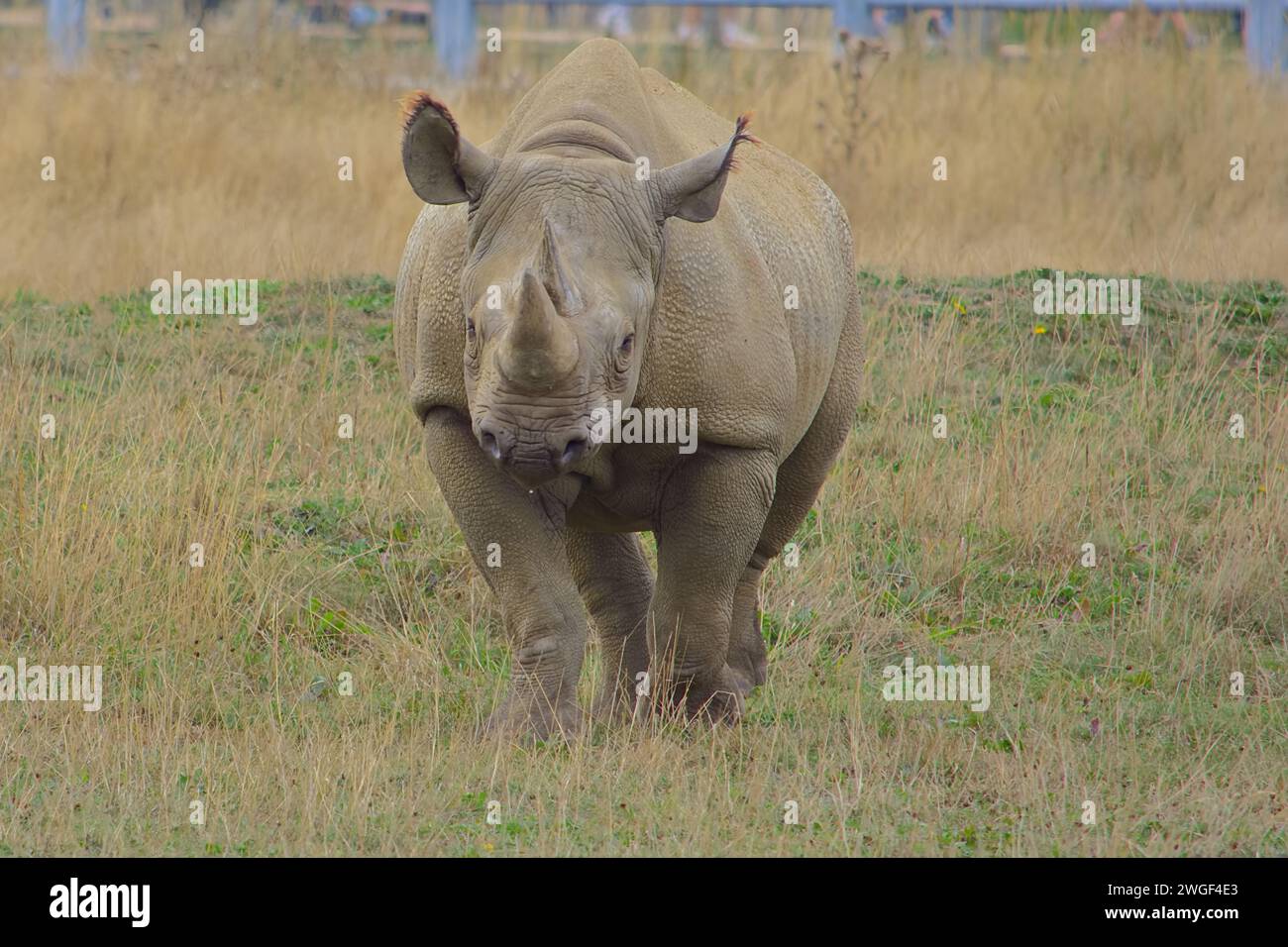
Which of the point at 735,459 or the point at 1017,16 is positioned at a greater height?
the point at 1017,16

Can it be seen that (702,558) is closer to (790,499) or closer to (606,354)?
(606,354)

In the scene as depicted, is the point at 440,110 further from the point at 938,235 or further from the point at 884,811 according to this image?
the point at 938,235

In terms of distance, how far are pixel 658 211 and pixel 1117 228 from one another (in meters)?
7.89

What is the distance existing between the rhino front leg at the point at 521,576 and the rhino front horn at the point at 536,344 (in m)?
0.83

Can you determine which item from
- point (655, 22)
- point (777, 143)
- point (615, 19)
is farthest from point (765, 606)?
point (615, 19)

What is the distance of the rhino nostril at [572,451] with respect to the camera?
5023 mm

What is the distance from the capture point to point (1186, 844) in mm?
5434

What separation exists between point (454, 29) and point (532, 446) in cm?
1305

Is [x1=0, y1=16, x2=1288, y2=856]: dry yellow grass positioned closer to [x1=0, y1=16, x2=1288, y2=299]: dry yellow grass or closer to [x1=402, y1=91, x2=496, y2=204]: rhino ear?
[x1=0, y1=16, x2=1288, y2=299]: dry yellow grass

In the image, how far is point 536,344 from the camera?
16.0 ft

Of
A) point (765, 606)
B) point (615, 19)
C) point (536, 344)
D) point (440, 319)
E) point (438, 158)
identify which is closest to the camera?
point (536, 344)

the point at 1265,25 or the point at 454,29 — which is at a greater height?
the point at 454,29

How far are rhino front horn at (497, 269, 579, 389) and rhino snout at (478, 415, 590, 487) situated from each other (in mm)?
125

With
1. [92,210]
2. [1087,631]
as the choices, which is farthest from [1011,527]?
[92,210]
